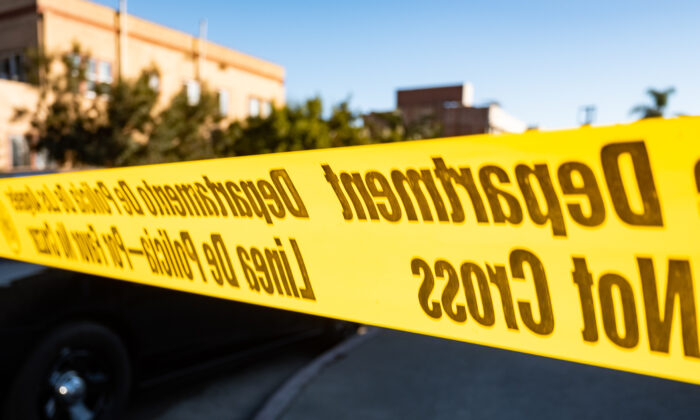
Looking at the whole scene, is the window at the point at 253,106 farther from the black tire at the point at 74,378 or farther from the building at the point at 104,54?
the black tire at the point at 74,378

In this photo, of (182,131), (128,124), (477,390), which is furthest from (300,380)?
(182,131)

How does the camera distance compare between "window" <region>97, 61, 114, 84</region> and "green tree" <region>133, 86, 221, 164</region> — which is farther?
"window" <region>97, 61, 114, 84</region>

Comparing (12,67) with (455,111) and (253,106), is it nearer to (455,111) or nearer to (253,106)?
(253,106)

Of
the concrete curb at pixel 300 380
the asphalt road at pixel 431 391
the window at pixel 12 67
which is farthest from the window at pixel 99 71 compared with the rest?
the asphalt road at pixel 431 391

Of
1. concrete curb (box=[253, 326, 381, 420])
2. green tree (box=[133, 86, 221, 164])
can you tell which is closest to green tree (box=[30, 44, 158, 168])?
green tree (box=[133, 86, 221, 164])

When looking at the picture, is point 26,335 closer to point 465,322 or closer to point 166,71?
point 465,322

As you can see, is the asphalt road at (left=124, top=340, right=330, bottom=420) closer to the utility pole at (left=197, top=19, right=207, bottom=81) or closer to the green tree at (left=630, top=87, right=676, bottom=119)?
the utility pole at (left=197, top=19, right=207, bottom=81)

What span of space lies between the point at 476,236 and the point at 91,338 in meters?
2.68

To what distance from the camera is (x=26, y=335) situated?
10.00 feet

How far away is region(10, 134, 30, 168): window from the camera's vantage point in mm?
21000

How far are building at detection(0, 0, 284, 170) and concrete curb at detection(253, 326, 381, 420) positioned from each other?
1770 centimetres

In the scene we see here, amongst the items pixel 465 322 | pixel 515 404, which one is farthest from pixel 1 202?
A: pixel 515 404

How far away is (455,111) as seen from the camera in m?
53.2

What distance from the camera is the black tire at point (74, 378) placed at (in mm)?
3027
